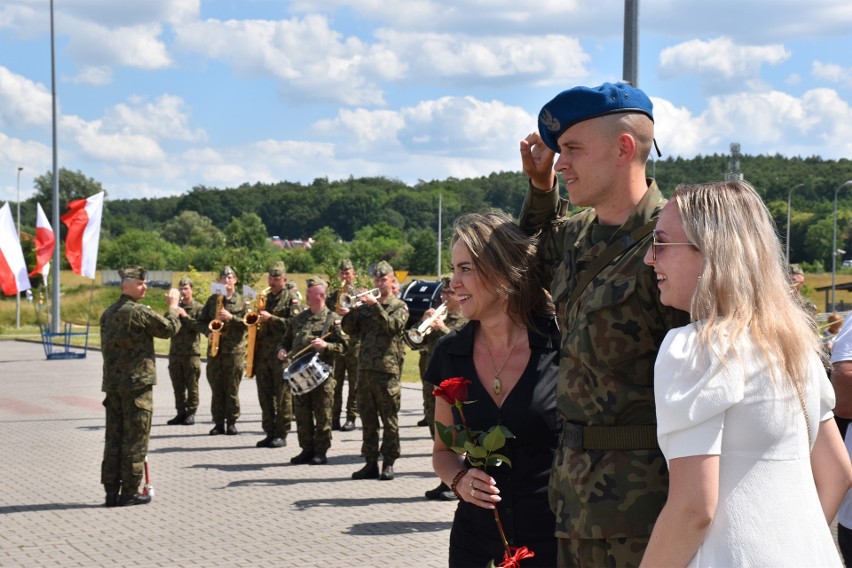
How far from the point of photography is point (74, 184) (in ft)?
377

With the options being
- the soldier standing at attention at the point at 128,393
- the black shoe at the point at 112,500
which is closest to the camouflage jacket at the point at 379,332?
the soldier standing at attention at the point at 128,393

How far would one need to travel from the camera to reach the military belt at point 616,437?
296 centimetres

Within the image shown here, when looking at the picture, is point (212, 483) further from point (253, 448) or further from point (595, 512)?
point (595, 512)

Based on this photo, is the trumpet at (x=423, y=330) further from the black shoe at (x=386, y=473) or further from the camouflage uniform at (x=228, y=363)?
the camouflage uniform at (x=228, y=363)

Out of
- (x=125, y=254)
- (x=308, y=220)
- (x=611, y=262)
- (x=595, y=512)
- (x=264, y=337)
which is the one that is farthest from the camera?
(x=308, y=220)

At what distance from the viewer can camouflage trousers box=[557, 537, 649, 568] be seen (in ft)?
9.64

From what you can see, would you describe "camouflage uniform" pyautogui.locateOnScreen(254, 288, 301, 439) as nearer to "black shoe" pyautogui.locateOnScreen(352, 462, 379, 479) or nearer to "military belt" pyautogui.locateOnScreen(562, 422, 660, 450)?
"black shoe" pyautogui.locateOnScreen(352, 462, 379, 479)

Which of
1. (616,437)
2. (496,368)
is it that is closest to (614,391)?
(616,437)

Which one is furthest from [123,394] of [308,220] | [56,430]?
[308,220]

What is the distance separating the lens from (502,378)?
394 centimetres

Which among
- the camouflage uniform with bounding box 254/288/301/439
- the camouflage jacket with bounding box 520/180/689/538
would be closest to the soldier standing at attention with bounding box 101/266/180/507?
the camouflage uniform with bounding box 254/288/301/439

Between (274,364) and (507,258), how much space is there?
11453 mm

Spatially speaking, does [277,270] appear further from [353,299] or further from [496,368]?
[496,368]

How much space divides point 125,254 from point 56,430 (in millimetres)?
71842
